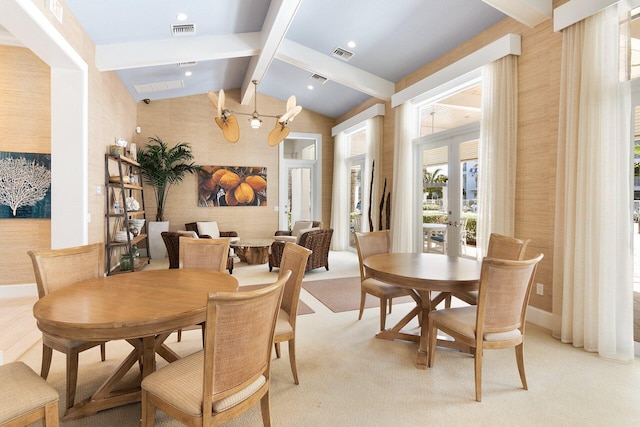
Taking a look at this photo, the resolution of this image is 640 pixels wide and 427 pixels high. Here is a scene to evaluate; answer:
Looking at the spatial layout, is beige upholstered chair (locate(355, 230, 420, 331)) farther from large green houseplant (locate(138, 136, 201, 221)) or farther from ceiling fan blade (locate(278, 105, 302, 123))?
large green houseplant (locate(138, 136, 201, 221))

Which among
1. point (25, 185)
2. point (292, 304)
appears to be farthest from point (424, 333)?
point (25, 185)

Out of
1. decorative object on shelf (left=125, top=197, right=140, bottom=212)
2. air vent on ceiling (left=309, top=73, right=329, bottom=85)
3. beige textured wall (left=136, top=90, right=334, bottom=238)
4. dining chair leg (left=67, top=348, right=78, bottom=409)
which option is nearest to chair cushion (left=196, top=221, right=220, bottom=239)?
beige textured wall (left=136, top=90, right=334, bottom=238)

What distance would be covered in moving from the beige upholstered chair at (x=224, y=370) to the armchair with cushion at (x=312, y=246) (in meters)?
3.94

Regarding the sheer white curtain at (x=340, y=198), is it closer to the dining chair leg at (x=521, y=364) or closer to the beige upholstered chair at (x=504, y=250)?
the beige upholstered chair at (x=504, y=250)

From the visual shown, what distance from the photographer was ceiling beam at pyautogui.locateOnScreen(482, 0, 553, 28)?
11.0 feet

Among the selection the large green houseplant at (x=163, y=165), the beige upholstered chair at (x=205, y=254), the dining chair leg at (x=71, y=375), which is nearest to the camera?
the dining chair leg at (x=71, y=375)

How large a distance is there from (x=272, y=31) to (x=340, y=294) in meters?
3.60

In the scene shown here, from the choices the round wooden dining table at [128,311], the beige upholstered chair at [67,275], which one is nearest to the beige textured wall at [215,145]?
the beige upholstered chair at [67,275]

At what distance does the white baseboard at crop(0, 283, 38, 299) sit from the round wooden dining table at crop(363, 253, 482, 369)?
4.29 meters

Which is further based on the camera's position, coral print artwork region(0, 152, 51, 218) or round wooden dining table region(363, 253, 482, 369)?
coral print artwork region(0, 152, 51, 218)

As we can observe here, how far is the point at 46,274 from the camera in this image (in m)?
2.24

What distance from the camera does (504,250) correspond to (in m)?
3.07

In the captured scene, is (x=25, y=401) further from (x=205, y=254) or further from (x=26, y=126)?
(x=26, y=126)

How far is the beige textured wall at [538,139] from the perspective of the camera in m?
3.42
